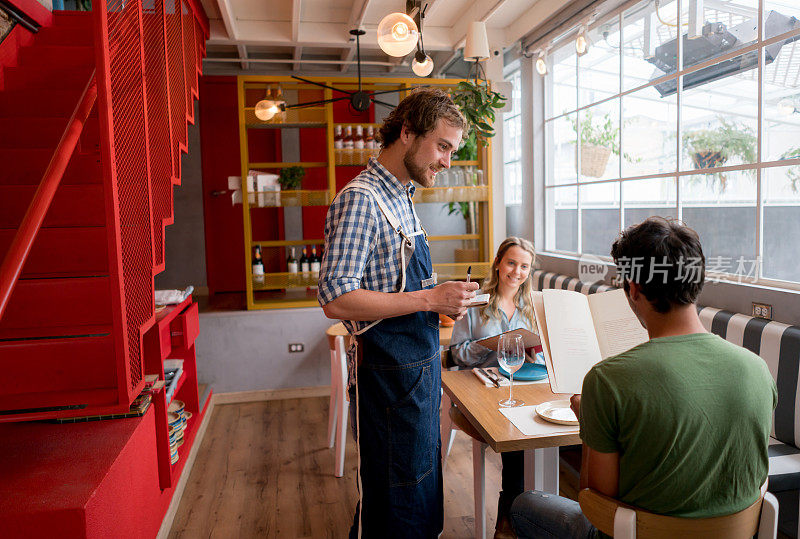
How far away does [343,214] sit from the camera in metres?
1.72

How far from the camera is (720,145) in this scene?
11.1 ft

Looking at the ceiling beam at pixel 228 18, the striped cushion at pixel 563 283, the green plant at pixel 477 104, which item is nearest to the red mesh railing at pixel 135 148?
the ceiling beam at pixel 228 18

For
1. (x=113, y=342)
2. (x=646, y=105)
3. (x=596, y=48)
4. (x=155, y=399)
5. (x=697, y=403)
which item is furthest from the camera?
(x=596, y=48)

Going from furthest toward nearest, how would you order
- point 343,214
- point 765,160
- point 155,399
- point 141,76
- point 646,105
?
1. point 646,105
2. point 765,160
3. point 155,399
4. point 141,76
5. point 343,214

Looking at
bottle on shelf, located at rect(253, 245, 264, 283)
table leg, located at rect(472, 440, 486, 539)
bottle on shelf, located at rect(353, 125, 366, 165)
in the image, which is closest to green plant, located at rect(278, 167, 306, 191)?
bottle on shelf, located at rect(353, 125, 366, 165)

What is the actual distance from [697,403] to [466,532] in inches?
75.8

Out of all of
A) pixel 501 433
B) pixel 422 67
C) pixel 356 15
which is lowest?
pixel 501 433

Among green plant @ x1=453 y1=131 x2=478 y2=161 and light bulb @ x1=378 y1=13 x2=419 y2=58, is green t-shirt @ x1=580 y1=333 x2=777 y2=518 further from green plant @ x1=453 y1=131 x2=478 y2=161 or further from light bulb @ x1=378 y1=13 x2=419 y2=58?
green plant @ x1=453 y1=131 x2=478 y2=161

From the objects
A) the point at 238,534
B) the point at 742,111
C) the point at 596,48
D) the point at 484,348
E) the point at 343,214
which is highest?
the point at 596,48

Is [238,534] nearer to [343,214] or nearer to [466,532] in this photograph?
[466,532]

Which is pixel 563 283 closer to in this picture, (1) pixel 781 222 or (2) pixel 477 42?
(1) pixel 781 222

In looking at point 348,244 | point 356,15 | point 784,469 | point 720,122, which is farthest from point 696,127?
point 356,15

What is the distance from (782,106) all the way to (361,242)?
2.51m

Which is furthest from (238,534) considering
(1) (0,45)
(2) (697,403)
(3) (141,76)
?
(1) (0,45)
